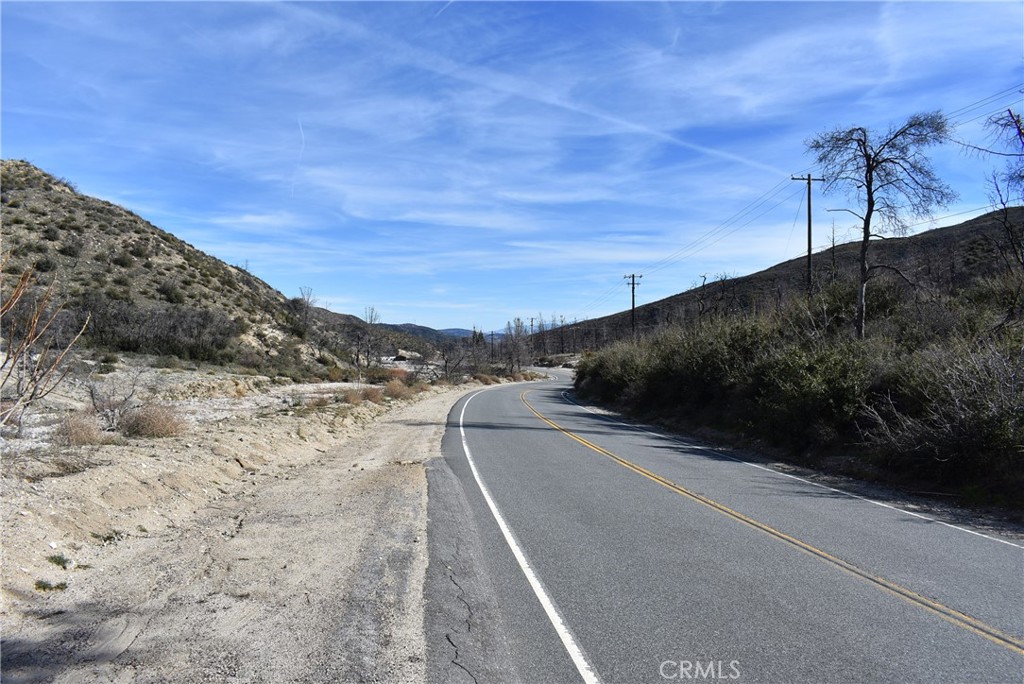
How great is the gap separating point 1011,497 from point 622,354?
2961cm

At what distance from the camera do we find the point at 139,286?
147 ft

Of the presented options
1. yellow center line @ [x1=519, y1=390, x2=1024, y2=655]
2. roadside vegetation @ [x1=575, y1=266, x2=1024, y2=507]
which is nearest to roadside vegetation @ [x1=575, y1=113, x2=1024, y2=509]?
roadside vegetation @ [x1=575, y1=266, x2=1024, y2=507]

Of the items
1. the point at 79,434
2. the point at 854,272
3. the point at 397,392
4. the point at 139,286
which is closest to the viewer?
the point at 79,434

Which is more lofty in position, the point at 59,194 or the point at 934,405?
the point at 59,194

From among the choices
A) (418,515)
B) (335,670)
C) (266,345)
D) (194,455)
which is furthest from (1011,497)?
(266,345)

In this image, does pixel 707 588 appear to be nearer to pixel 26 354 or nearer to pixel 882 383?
pixel 26 354

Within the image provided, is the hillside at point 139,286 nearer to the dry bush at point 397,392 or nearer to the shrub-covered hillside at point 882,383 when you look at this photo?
the dry bush at point 397,392

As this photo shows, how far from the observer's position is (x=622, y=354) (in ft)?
132

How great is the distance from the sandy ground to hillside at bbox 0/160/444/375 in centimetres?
2589

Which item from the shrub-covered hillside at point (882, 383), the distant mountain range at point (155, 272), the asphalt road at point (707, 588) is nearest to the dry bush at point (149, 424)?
the asphalt road at point (707, 588)

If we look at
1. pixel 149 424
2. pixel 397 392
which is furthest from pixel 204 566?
pixel 397 392

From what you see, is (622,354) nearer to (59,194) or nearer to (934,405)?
(934,405)

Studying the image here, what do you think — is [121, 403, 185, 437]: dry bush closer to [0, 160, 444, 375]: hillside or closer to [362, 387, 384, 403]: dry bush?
[362, 387, 384, 403]: dry bush

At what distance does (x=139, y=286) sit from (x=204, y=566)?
44.8 metres
